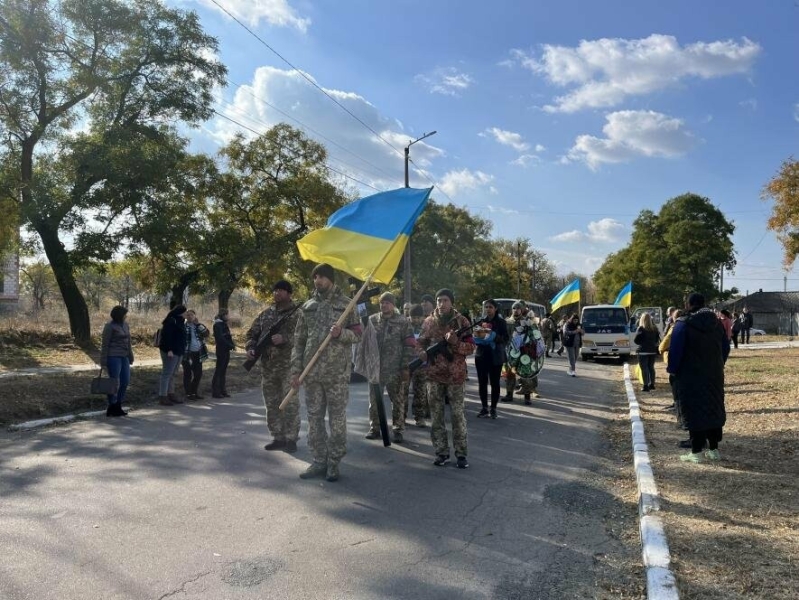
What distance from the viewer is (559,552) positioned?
4328 mm

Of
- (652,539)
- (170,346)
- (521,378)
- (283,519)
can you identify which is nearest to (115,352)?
(170,346)

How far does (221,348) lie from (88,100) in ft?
37.9

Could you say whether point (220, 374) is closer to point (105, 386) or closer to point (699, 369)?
point (105, 386)

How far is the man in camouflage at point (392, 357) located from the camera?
8.08 m

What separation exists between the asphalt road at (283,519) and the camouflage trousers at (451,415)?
0.25 meters

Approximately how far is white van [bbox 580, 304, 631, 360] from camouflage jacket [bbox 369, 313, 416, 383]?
1690 cm

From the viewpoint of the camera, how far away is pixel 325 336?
6.03 meters

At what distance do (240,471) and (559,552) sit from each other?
334 cm

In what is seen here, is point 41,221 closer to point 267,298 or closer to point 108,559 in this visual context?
point 267,298

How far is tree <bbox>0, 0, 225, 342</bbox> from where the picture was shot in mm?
16203

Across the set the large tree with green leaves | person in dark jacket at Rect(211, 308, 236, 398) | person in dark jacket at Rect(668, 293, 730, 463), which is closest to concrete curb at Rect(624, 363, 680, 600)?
person in dark jacket at Rect(668, 293, 730, 463)

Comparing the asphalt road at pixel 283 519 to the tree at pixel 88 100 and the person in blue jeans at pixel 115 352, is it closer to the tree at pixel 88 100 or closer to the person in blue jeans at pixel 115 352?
the person in blue jeans at pixel 115 352

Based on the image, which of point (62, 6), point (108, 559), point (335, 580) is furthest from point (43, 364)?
point (335, 580)

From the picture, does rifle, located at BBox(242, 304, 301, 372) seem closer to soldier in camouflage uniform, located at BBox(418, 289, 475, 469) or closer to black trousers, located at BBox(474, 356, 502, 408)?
soldier in camouflage uniform, located at BBox(418, 289, 475, 469)
